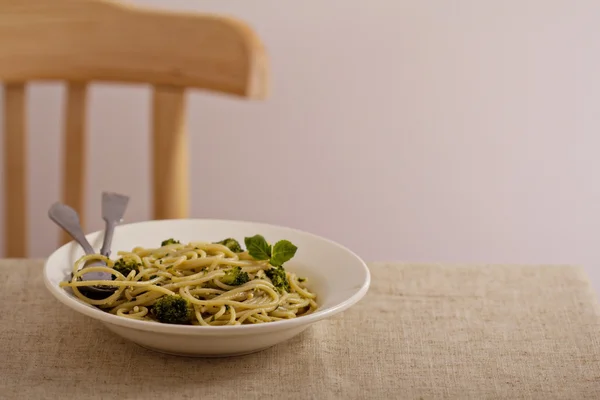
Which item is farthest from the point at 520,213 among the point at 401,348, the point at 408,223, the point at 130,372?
the point at 130,372

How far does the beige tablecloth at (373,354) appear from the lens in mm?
961

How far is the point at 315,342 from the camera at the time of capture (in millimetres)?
1085

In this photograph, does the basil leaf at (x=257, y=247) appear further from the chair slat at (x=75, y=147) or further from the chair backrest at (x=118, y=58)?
the chair slat at (x=75, y=147)

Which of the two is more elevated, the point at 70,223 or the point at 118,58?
the point at 118,58

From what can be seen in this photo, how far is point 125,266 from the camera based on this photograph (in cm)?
112

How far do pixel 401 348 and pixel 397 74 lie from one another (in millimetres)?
1748

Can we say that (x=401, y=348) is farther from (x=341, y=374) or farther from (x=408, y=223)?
(x=408, y=223)

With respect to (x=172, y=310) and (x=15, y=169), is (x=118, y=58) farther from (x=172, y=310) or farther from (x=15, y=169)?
(x=172, y=310)

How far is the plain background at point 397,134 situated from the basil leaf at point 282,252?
1.63 m

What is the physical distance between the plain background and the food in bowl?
5.10 ft

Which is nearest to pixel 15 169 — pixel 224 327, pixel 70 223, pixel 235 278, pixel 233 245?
pixel 70 223

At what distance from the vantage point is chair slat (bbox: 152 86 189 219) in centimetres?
175

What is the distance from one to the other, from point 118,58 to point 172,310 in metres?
0.90

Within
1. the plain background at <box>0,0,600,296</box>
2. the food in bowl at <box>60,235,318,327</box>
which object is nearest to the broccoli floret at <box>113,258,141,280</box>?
the food in bowl at <box>60,235,318,327</box>
